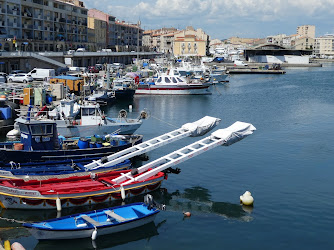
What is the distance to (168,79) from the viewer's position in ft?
248

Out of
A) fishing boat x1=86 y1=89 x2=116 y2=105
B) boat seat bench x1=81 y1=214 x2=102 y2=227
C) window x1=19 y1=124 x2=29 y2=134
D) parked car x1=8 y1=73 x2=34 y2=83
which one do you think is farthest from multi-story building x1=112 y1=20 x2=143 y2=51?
boat seat bench x1=81 y1=214 x2=102 y2=227

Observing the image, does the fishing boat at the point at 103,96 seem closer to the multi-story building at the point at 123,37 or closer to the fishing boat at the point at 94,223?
the fishing boat at the point at 94,223

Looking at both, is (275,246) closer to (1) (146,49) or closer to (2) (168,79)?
(2) (168,79)

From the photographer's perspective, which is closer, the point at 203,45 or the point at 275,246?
the point at 275,246

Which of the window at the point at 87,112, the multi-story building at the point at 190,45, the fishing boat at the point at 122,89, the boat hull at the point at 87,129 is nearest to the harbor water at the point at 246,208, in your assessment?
the boat hull at the point at 87,129

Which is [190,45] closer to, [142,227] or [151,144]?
[151,144]

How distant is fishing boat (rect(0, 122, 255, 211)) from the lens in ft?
70.6

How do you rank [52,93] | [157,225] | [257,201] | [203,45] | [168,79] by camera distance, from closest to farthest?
[157,225] → [257,201] → [52,93] → [168,79] → [203,45]

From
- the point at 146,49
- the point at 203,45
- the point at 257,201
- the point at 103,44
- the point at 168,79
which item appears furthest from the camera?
the point at 203,45

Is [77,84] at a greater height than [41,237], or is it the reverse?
[77,84]

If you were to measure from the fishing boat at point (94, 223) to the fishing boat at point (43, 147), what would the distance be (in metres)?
7.93

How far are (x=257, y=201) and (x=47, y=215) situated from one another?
1099 cm

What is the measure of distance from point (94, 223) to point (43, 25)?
94469mm

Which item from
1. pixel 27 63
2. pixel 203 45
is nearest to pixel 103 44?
pixel 203 45
